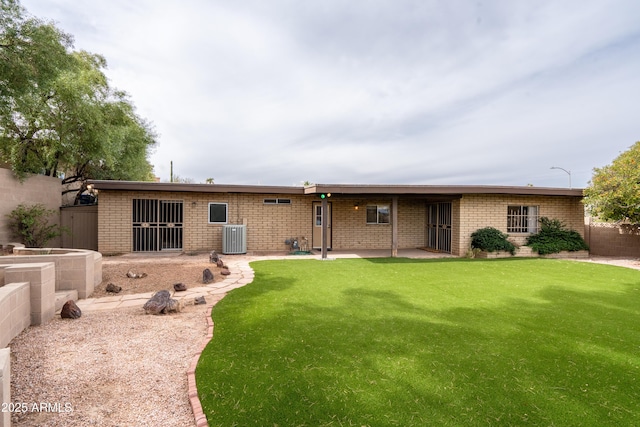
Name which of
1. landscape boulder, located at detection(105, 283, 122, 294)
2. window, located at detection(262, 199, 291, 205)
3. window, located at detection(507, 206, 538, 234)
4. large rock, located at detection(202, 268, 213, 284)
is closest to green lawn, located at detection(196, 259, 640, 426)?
large rock, located at detection(202, 268, 213, 284)

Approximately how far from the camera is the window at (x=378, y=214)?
13893 mm

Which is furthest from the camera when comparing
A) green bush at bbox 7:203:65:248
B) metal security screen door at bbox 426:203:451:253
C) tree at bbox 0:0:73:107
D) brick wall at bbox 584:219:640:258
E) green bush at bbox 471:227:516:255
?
metal security screen door at bbox 426:203:451:253

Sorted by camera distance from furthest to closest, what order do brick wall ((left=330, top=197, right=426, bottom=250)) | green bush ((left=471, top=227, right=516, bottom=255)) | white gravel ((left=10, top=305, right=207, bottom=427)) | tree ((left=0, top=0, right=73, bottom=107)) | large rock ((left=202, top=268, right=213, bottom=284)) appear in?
brick wall ((left=330, top=197, right=426, bottom=250))
green bush ((left=471, top=227, right=516, bottom=255))
tree ((left=0, top=0, right=73, bottom=107))
large rock ((left=202, top=268, right=213, bottom=284))
white gravel ((left=10, top=305, right=207, bottom=427))

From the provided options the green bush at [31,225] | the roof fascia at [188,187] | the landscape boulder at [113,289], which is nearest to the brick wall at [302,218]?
the roof fascia at [188,187]

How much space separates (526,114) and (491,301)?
37.0ft

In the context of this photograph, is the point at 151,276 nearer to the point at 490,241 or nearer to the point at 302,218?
the point at 302,218

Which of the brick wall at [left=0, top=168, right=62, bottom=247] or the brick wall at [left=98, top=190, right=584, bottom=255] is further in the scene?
the brick wall at [left=98, top=190, right=584, bottom=255]

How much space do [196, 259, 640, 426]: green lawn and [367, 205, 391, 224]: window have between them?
7.55 m

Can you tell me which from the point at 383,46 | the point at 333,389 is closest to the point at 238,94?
the point at 383,46

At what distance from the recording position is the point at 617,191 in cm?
1053

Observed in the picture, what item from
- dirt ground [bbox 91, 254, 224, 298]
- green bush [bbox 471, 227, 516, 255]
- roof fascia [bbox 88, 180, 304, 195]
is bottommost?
dirt ground [bbox 91, 254, 224, 298]

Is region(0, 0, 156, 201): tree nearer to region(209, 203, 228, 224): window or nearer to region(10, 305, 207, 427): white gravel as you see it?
region(209, 203, 228, 224): window

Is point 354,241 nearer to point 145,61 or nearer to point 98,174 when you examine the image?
point 145,61

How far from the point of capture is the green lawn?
2.41m
